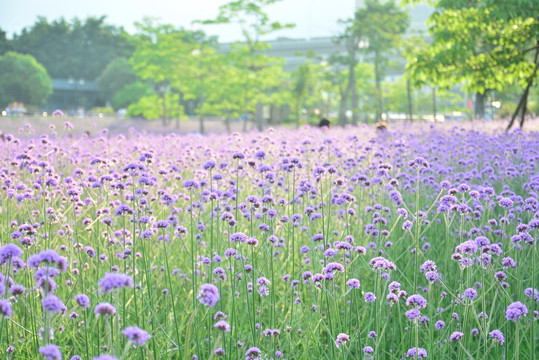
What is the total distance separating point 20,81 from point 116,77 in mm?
14379

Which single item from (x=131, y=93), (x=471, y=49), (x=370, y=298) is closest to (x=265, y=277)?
(x=370, y=298)

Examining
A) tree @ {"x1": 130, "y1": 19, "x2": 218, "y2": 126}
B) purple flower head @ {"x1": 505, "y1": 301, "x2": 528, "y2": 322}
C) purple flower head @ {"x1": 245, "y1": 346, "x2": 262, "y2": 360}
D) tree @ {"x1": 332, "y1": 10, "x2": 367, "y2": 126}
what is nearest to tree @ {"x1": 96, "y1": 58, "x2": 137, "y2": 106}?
tree @ {"x1": 130, "y1": 19, "x2": 218, "y2": 126}

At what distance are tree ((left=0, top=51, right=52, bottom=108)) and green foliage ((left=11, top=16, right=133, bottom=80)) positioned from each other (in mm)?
17918

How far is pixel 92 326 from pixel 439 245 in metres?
3.44

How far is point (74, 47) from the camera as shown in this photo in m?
86.6

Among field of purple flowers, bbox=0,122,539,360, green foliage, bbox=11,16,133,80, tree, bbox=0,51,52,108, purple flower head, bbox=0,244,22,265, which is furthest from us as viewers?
green foliage, bbox=11,16,133,80

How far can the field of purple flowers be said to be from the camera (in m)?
2.73

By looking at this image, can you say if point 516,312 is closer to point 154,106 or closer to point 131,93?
point 154,106

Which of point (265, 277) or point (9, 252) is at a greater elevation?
point (9, 252)

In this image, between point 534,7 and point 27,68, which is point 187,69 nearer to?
point 534,7

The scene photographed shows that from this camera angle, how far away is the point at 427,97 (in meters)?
43.6

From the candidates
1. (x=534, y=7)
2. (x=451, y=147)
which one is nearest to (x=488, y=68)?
(x=534, y=7)

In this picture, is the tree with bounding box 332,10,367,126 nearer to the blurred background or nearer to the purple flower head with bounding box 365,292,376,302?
the blurred background

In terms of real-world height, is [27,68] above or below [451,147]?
above
